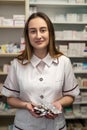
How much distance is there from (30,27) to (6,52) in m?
1.64

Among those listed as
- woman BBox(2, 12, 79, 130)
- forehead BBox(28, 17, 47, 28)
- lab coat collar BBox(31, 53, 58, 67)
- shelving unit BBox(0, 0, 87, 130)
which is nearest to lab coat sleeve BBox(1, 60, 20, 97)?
woman BBox(2, 12, 79, 130)

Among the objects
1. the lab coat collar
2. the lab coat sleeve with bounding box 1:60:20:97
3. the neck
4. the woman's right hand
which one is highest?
the neck

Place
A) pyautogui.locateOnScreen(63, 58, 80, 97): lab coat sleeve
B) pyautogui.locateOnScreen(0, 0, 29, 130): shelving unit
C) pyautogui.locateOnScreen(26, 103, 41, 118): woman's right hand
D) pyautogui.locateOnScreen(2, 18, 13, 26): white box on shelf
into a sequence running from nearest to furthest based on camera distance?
pyautogui.locateOnScreen(26, 103, 41, 118): woman's right hand < pyautogui.locateOnScreen(63, 58, 80, 97): lab coat sleeve < pyautogui.locateOnScreen(2, 18, 13, 26): white box on shelf < pyautogui.locateOnScreen(0, 0, 29, 130): shelving unit

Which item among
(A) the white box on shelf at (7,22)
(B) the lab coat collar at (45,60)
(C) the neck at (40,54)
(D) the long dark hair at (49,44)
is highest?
(A) the white box on shelf at (7,22)

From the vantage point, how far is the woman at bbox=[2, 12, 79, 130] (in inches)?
48.0

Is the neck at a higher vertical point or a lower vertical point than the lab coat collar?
higher

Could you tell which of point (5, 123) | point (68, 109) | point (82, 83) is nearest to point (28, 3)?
point (82, 83)

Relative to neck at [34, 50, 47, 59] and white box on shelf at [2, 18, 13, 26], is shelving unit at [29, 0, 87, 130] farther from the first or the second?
neck at [34, 50, 47, 59]

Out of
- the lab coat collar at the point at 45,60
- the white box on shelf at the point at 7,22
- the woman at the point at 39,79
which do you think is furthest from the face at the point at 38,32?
the white box on shelf at the point at 7,22

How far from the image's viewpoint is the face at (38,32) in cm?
119

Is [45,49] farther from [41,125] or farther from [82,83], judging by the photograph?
[82,83]

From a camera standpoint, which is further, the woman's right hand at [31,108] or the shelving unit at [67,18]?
the shelving unit at [67,18]

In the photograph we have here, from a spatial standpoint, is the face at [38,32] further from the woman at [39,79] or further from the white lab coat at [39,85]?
the white lab coat at [39,85]

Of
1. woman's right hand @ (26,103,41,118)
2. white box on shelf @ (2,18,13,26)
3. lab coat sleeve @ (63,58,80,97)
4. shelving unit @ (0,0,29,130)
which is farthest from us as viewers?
shelving unit @ (0,0,29,130)
